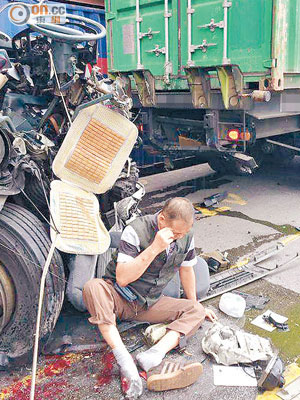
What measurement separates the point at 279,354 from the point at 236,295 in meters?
0.60

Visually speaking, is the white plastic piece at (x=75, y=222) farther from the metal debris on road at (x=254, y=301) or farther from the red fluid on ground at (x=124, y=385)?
the metal debris on road at (x=254, y=301)

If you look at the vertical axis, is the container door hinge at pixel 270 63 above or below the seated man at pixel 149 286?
above

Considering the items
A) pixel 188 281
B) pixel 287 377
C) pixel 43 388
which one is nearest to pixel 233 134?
pixel 188 281

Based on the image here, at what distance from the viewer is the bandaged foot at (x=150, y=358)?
252cm

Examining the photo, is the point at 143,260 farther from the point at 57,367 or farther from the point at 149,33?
the point at 149,33

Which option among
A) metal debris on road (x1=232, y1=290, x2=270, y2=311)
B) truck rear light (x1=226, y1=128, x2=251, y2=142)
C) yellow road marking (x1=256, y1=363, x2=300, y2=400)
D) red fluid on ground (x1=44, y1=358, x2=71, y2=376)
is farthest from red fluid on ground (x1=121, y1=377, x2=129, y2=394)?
truck rear light (x1=226, y1=128, x2=251, y2=142)

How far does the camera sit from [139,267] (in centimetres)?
254

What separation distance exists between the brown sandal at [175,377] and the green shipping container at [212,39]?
2954mm

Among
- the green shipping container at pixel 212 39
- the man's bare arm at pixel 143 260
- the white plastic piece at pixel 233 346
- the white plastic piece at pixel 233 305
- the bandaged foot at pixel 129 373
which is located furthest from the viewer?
the green shipping container at pixel 212 39

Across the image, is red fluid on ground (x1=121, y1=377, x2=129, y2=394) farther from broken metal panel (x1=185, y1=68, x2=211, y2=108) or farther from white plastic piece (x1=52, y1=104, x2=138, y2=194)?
broken metal panel (x1=185, y1=68, x2=211, y2=108)

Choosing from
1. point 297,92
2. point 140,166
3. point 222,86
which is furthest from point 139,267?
point 140,166

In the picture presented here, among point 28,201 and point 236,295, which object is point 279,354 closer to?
point 236,295

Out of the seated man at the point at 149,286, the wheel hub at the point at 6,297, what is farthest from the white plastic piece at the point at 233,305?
the wheel hub at the point at 6,297

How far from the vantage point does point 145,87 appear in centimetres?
553
